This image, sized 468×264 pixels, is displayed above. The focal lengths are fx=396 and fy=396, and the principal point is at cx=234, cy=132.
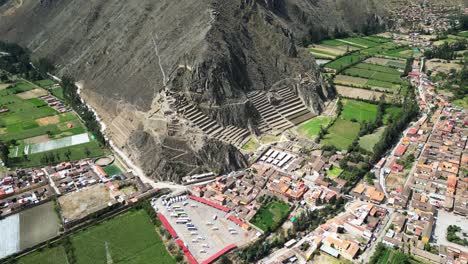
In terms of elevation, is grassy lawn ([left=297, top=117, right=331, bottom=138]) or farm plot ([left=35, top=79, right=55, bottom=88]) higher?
farm plot ([left=35, top=79, right=55, bottom=88])

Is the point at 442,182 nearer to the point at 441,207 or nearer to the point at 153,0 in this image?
the point at 441,207

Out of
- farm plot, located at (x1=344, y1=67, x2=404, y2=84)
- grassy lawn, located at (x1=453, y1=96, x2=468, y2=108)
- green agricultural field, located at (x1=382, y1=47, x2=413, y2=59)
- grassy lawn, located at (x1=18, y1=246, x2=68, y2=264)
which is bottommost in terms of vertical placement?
grassy lawn, located at (x1=18, y1=246, x2=68, y2=264)

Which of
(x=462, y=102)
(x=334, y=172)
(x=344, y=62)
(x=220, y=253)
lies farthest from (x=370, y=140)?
(x=344, y=62)

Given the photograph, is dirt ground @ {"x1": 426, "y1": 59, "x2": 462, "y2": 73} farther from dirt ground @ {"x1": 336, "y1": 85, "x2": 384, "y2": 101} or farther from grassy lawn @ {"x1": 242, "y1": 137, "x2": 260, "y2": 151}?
grassy lawn @ {"x1": 242, "y1": 137, "x2": 260, "y2": 151}

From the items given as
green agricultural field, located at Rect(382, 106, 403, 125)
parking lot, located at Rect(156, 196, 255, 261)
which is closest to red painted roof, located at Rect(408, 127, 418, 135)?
green agricultural field, located at Rect(382, 106, 403, 125)

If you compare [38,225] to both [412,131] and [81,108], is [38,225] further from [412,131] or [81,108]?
[412,131]

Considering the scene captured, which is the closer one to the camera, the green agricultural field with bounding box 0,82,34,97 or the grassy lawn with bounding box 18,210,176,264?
the grassy lawn with bounding box 18,210,176,264
